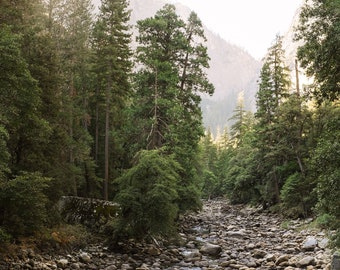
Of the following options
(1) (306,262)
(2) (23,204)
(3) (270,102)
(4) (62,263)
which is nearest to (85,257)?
→ (4) (62,263)

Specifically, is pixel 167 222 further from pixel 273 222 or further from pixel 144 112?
pixel 273 222

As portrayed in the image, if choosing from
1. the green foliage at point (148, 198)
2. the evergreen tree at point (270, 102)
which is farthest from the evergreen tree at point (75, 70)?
the evergreen tree at point (270, 102)

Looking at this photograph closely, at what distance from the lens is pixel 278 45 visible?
3412 centimetres

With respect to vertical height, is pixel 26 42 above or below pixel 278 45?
below

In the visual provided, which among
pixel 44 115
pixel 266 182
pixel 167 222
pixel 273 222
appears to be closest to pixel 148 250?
pixel 167 222

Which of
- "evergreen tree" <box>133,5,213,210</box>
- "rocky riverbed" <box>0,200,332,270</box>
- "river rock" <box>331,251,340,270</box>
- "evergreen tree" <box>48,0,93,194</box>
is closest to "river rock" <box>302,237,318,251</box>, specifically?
"rocky riverbed" <box>0,200,332,270</box>

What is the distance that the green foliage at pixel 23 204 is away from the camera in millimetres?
10836

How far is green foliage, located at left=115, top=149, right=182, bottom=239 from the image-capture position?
594 inches

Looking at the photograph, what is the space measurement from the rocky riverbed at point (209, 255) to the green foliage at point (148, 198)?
120cm

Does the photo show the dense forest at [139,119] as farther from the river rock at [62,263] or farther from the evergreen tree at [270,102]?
the river rock at [62,263]

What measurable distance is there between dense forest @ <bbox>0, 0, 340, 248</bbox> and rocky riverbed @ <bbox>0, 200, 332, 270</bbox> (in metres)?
1.07

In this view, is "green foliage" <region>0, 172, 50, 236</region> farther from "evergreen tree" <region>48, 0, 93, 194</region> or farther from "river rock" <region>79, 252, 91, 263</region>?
"evergreen tree" <region>48, 0, 93, 194</region>

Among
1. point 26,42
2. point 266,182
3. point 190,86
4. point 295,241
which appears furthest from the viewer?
point 266,182

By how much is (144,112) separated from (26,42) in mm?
8684
